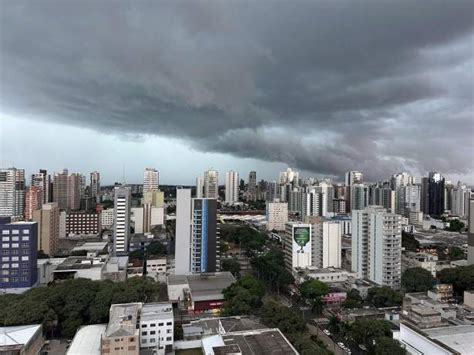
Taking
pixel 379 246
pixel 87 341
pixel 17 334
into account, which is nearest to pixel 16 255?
pixel 17 334

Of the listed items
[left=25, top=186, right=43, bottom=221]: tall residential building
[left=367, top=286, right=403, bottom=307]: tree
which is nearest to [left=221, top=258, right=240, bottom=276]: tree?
[left=367, top=286, right=403, bottom=307]: tree

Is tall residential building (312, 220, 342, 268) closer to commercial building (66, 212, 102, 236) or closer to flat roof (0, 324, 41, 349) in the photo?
flat roof (0, 324, 41, 349)

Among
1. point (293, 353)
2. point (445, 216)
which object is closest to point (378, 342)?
point (293, 353)

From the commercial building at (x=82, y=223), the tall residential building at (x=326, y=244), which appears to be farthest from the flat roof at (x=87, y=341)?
the commercial building at (x=82, y=223)

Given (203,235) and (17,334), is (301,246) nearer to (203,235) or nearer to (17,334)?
(203,235)

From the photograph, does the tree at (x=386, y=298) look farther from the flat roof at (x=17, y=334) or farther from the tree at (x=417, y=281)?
the flat roof at (x=17, y=334)

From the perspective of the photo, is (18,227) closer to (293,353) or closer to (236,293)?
(236,293)
